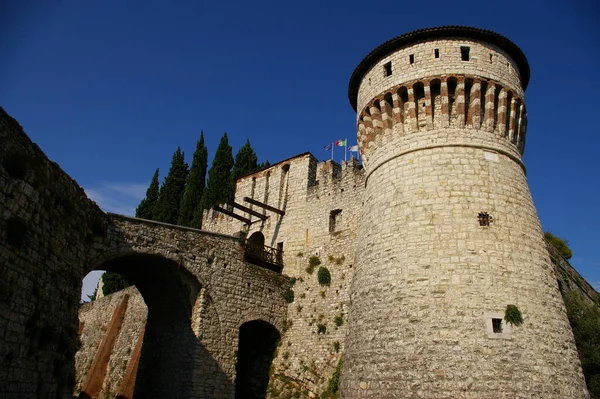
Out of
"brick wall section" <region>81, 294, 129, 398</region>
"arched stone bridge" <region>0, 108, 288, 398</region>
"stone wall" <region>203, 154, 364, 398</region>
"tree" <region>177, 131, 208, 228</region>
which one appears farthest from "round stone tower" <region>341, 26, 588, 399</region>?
"tree" <region>177, 131, 208, 228</region>

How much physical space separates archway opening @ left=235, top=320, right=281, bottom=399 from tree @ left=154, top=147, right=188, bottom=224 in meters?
14.5

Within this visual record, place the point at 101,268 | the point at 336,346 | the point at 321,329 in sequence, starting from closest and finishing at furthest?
the point at 101,268 < the point at 336,346 < the point at 321,329

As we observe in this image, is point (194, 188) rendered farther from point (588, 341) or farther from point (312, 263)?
point (588, 341)

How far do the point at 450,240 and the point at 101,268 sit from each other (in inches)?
463

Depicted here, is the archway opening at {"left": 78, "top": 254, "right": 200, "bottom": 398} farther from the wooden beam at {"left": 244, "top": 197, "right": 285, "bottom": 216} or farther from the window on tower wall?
the window on tower wall

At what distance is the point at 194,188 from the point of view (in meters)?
33.4

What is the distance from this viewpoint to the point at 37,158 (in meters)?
10.8

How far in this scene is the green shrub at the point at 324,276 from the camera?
19.4 metres

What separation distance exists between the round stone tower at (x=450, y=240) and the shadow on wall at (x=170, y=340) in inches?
221

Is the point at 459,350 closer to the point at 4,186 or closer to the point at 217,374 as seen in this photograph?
the point at 217,374

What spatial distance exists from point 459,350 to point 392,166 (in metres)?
5.90

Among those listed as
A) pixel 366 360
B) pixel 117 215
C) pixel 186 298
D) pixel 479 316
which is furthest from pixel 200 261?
pixel 479 316

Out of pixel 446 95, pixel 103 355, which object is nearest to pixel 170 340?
pixel 103 355

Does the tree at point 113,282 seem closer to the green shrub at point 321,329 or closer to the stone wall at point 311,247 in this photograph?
the stone wall at point 311,247
